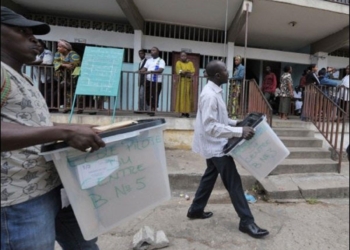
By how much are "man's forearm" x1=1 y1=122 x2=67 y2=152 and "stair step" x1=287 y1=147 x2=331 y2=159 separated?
15.1 feet

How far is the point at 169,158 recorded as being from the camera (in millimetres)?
4734

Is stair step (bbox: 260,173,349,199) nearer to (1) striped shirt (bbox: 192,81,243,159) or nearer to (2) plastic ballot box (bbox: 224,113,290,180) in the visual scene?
(2) plastic ballot box (bbox: 224,113,290,180)

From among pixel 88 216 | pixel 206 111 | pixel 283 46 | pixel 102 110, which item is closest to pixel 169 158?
pixel 102 110

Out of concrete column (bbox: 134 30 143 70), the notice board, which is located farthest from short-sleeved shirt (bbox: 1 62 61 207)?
concrete column (bbox: 134 30 143 70)

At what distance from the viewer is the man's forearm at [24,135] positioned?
0.95 m

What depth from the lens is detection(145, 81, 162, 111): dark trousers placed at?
18.4 feet

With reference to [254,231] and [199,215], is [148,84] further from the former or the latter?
[254,231]

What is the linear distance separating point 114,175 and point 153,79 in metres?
4.64

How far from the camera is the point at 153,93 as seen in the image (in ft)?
19.2

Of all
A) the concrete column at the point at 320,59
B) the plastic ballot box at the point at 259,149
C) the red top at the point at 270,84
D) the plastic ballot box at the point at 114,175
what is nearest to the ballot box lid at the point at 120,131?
the plastic ballot box at the point at 114,175

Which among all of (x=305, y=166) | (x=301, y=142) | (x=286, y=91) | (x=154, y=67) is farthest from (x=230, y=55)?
(x=305, y=166)

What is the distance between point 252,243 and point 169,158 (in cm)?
245

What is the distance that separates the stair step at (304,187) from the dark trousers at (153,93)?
2.82 metres

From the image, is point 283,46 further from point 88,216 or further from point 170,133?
→ point 88,216
